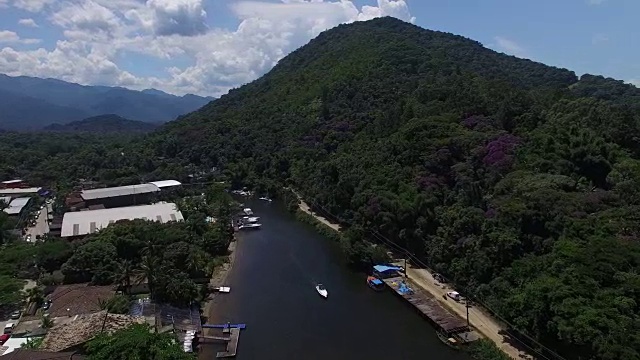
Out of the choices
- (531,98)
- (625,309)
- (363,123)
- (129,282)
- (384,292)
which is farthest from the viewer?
(363,123)

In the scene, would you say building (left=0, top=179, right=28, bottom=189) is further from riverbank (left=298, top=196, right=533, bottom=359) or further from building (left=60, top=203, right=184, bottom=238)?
riverbank (left=298, top=196, right=533, bottom=359)

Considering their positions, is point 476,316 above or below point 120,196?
below

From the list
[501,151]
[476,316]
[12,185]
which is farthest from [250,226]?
[12,185]

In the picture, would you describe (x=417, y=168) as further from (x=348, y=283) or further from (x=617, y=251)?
(x=617, y=251)

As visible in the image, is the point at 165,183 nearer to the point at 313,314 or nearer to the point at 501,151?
the point at 313,314

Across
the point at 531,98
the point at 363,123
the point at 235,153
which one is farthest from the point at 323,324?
the point at 235,153

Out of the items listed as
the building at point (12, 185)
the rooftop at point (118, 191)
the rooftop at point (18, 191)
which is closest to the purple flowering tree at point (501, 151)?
the rooftop at point (118, 191)

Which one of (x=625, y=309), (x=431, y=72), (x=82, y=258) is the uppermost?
(x=431, y=72)
